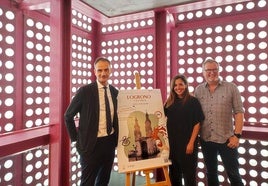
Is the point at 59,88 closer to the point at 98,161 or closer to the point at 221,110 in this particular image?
the point at 98,161

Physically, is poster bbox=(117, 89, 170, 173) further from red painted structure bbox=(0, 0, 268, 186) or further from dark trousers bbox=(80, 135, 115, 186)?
red painted structure bbox=(0, 0, 268, 186)

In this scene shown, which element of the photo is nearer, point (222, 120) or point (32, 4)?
point (222, 120)

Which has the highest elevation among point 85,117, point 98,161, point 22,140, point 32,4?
point 32,4

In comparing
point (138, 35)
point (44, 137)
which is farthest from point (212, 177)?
point (138, 35)

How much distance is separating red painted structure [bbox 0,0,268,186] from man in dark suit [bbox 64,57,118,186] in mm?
600

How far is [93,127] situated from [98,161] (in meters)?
0.45

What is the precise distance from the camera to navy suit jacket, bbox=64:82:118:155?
112 inches

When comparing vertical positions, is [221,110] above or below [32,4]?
below

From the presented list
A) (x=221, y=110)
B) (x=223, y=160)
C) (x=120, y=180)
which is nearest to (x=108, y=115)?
(x=221, y=110)

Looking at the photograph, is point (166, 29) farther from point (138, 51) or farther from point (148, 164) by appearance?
point (148, 164)

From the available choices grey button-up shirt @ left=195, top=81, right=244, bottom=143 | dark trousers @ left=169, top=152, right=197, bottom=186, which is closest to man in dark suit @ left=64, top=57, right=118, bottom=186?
dark trousers @ left=169, top=152, right=197, bottom=186

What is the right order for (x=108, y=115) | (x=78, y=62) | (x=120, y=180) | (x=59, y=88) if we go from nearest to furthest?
1. (x=108, y=115)
2. (x=59, y=88)
3. (x=120, y=180)
4. (x=78, y=62)

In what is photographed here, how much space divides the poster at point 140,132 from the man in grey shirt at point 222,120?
62cm

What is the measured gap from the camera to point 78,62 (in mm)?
5180
